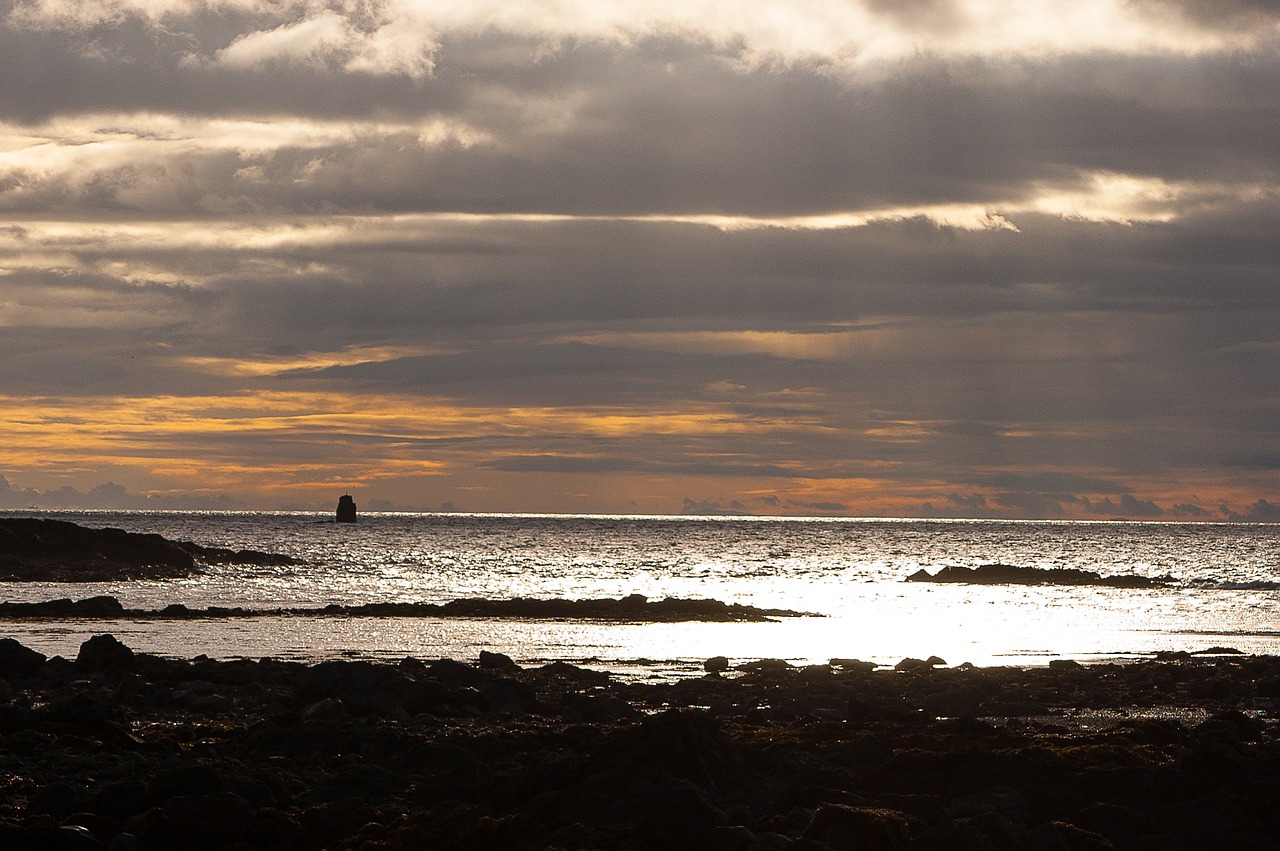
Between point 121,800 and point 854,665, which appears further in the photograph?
point 854,665

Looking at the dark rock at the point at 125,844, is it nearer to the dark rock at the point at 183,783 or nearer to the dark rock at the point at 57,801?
the dark rock at the point at 183,783

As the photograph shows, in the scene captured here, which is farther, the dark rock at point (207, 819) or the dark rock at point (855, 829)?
the dark rock at point (207, 819)

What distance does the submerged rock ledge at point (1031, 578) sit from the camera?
279 ft

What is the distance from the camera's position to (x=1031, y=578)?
297ft

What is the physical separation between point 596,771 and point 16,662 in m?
15.3

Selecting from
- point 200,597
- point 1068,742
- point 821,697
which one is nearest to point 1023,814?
point 1068,742

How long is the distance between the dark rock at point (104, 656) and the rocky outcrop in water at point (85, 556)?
48.1m

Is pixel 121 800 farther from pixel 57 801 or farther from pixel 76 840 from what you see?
pixel 76 840

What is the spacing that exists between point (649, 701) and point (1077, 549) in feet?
481

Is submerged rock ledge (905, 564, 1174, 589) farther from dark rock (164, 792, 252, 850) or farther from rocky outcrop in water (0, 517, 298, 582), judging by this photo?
dark rock (164, 792, 252, 850)

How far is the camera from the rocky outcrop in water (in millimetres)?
75188

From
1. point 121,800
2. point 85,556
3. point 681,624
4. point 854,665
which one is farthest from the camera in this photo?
point 85,556

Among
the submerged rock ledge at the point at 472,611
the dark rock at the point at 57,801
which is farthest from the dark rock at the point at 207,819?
the submerged rock ledge at the point at 472,611

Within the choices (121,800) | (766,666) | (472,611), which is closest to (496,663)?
(766,666)
